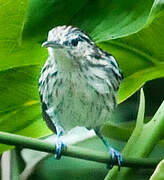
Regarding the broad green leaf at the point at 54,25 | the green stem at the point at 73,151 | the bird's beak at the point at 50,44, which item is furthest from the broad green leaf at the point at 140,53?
the green stem at the point at 73,151

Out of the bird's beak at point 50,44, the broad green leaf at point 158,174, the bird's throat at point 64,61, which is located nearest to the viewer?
the broad green leaf at point 158,174

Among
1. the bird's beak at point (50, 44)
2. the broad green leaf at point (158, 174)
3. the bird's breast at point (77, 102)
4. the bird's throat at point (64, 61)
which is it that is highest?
the bird's beak at point (50, 44)

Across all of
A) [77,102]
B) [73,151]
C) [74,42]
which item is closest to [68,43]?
[74,42]

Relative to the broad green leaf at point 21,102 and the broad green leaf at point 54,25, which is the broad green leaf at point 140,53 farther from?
the broad green leaf at point 21,102

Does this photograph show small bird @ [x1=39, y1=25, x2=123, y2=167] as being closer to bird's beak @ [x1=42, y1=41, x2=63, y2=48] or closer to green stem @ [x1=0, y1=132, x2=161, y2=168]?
bird's beak @ [x1=42, y1=41, x2=63, y2=48]

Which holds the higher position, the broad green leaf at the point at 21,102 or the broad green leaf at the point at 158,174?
the broad green leaf at the point at 158,174

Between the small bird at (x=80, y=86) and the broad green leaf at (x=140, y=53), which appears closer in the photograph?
the broad green leaf at (x=140, y=53)

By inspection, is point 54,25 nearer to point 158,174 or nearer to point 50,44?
point 50,44

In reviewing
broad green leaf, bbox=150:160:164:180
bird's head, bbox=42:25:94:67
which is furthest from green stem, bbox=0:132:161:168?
bird's head, bbox=42:25:94:67

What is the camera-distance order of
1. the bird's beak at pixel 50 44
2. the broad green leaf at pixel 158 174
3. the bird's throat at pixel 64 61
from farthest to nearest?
the bird's throat at pixel 64 61 < the bird's beak at pixel 50 44 < the broad green leaf at pixel 158 174
